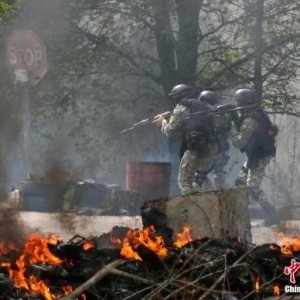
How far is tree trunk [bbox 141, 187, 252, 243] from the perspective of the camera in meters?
7.57

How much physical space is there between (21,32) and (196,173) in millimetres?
4147

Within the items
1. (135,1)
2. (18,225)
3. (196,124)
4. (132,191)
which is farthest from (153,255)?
(135,1)

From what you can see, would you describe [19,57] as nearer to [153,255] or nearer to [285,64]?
[285,64]

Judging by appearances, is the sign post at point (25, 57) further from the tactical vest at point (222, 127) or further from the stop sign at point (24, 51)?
the tactical vest at point (222, 127)

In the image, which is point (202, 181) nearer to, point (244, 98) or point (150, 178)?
point (244, 98)

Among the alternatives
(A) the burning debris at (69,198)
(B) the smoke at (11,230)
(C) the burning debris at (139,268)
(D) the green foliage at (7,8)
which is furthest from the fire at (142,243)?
(D) the green foliage at (7,8)

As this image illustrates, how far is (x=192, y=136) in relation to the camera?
11680 mm

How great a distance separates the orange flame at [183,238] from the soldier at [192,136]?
421 centimetres

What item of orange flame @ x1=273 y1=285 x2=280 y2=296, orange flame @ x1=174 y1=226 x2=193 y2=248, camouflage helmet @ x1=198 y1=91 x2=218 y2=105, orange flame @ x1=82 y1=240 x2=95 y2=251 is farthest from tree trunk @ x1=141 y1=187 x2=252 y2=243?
camouflage helmet @ x1=198 y1=91 x2=218 y2=105

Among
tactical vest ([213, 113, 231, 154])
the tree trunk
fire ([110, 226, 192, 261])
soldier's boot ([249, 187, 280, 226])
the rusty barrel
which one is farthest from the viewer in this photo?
the rusty barrel

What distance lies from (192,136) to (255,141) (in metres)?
0.85

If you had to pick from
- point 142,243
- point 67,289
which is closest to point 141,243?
point 142,243

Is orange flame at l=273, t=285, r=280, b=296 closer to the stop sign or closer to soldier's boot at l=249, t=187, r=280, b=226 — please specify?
soldier's boot at l=249, t=187, r=280, b=226

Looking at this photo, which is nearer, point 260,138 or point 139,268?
point 139,268
